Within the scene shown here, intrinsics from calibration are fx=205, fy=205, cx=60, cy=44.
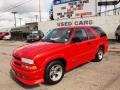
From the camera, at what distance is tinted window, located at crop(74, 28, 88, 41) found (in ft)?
25.3

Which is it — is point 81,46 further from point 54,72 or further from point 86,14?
point 86,14

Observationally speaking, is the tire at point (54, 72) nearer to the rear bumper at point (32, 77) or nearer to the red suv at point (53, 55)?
the red suv at point (53, 55)

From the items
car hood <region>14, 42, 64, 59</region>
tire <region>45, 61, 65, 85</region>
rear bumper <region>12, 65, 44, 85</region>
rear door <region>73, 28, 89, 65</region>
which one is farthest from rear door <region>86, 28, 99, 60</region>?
rear bumper <region>12, 65, 44, 85</region>

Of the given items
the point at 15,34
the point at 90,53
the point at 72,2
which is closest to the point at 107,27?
the point at 72,2

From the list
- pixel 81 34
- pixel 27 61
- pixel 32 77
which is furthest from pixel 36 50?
pixel 81 34

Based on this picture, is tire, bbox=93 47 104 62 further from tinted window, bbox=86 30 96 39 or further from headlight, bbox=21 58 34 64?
headlight, bbox=21 58 34 64

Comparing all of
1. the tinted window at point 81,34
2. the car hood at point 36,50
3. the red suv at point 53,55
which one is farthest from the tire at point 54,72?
the tinted window at point 81,34

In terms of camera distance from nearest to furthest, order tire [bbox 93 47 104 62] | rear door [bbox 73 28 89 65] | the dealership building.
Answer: rear door [bbox 73 28 89 65] → tire [bbox 93 47 104 62] → the dealership building

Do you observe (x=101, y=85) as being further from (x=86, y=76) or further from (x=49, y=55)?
(x=49, y=55)

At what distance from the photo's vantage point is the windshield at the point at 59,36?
7.25 meters

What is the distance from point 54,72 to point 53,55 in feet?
1.86

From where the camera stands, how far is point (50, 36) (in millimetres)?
7852

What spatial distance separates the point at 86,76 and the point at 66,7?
23729mm

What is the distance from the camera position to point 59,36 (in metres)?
7.52
